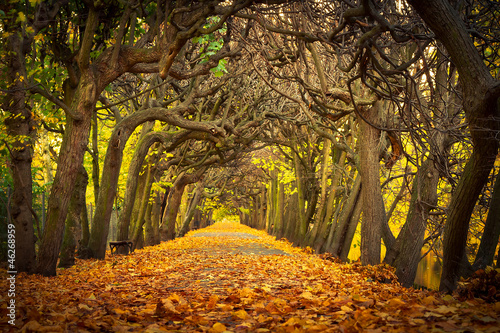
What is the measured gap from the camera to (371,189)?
395 inches

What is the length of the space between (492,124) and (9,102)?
839 cm

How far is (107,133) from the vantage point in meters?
25.0

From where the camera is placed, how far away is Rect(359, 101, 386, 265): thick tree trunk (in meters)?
9.98

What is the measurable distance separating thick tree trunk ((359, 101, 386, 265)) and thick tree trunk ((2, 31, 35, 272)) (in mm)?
7423

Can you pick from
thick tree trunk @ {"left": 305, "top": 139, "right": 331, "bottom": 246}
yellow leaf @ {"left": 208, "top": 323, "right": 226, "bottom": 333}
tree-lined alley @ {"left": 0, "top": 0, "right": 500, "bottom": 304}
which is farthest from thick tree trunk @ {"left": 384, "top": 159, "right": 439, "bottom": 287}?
thick tree trunk @ {"left": 305, "top": 139, "right": 331, "bottom": 246}

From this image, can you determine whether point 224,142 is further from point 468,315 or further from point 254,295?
point 468,315

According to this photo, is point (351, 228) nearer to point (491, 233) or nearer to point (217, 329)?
point (491, 233)

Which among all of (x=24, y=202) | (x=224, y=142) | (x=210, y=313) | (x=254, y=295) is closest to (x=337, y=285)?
(x=254, y=295)

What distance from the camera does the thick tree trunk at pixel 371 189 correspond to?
9.98m

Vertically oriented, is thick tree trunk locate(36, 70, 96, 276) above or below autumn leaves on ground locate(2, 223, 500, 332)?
above

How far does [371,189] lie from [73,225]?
7.84 meters

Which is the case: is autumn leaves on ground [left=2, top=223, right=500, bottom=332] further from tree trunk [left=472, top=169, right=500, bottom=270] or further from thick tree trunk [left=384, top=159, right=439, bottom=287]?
tree trunk [left=472, top=169, right=500, bottom=270]

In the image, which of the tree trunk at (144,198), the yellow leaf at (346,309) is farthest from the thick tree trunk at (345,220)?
the yellow leaf at (346,309)

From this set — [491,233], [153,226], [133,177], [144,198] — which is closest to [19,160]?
[133,177]
